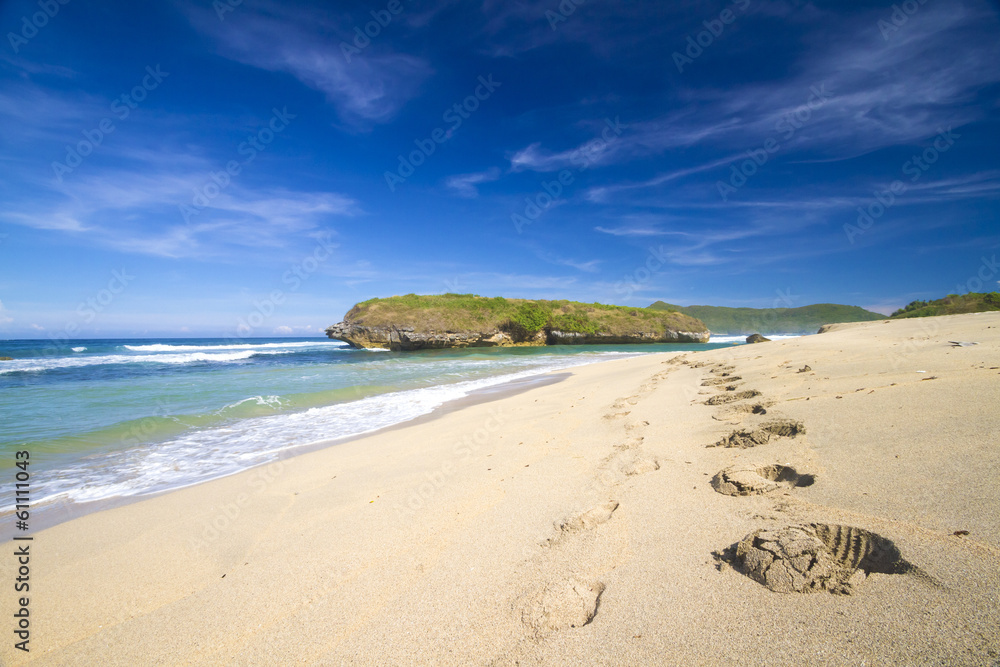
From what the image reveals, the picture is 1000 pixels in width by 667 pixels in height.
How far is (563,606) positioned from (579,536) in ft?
2.02

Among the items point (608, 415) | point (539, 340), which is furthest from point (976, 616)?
point (539, 340)

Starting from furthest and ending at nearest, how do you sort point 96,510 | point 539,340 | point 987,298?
point 539,340, point 987,298, point 96,510

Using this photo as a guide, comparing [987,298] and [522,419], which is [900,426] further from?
[987,298]

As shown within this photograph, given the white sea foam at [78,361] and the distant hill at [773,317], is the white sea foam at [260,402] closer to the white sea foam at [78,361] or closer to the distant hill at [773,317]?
the white sea foam at [78,361]

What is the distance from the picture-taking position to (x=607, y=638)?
5.04 ft

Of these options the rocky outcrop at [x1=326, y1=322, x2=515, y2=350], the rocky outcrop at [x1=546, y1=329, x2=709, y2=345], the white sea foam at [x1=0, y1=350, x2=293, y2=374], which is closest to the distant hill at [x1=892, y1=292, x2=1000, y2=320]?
the rocky outcrop at [x1=546, y1=329, x2=709, y2=345]

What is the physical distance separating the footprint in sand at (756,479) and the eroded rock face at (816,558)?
24.3 inches

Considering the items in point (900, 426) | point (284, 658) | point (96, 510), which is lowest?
point (96, 510)

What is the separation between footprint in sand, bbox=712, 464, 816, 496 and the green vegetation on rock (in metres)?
41.4

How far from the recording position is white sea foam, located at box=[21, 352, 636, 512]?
4715mm

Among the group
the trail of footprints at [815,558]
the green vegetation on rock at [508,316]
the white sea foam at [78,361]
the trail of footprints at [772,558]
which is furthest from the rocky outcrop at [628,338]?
the trail of footprints at [815,558]

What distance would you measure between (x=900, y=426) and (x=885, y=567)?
1.84 metres

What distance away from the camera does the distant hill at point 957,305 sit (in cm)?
1742

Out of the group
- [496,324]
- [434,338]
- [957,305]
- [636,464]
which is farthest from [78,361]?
[957,305]
